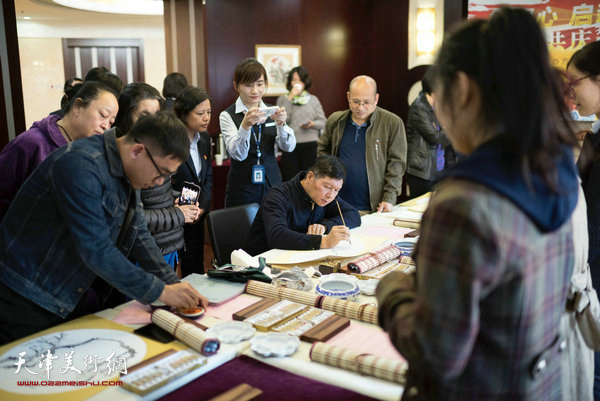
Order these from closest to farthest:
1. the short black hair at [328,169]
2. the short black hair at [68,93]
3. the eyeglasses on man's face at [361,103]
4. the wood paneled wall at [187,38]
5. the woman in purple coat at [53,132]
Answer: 1. the woman in purple coat at [53,132]
2. the short black hair at [68,93]
3. the short black hair at [328,169]
4. the eyeglasses on man's face at [361,103]
5. the wood paneled wall at [187,38]

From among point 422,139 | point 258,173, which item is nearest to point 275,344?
point 258,173

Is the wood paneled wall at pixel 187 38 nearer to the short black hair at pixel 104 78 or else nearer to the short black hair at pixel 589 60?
the short black hair at pixel 104 78

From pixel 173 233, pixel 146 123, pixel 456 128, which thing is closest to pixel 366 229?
pixel 173 233

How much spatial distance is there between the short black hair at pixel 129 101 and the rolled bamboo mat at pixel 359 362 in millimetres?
1556

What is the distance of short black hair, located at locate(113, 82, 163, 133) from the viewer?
8.03 feet

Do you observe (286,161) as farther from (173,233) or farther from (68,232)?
(68,232)

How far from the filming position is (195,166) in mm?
3059

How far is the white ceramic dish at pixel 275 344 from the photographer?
1.38m

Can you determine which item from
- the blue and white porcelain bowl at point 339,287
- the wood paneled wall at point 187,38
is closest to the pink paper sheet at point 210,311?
the blue and white porcelain bowl at point 339,287

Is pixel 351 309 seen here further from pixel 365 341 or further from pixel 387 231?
pixel 387 231

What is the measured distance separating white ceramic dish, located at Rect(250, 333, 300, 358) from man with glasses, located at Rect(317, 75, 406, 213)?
7.11 ft

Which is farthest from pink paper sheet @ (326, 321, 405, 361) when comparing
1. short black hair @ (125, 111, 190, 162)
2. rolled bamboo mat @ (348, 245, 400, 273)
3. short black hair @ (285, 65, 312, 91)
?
short black hair @ (285, 65, 312, 91)

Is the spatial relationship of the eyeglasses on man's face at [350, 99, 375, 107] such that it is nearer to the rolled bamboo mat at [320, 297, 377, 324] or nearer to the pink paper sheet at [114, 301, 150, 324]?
the rolled bamboo mat at [320, 297, 377, 324]

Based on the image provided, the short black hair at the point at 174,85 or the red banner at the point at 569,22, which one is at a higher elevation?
the red banner at the point at 569,22
